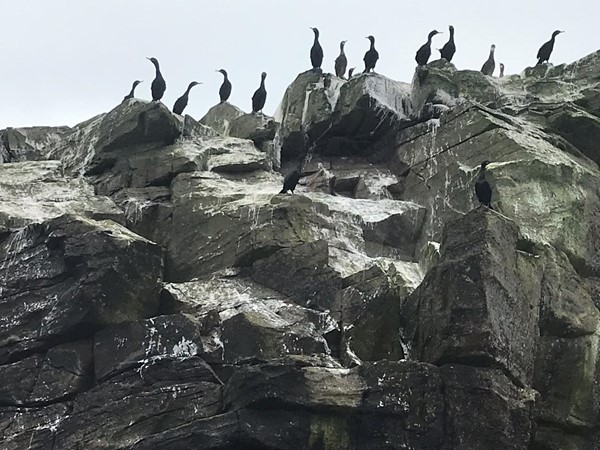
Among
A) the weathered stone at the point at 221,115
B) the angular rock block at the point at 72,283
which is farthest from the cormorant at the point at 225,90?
the angular rock block at the point at 72,283

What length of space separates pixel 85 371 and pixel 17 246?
10.9 feet

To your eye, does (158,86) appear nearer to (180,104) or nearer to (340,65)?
(180,104)

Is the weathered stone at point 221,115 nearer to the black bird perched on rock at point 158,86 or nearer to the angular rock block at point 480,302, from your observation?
the black bird perched on rock at point 158,86

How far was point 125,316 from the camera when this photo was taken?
1606cm

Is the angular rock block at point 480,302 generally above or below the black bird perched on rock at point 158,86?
below

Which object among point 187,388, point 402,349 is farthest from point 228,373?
point 402,349

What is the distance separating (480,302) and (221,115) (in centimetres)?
1528

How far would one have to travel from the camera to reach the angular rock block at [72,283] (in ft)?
52.1

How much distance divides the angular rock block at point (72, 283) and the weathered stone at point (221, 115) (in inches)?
424

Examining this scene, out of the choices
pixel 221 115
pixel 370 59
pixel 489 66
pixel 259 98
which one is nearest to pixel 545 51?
pixel 489 66

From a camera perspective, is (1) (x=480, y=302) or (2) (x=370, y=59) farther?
(2) (x=370, y=59)

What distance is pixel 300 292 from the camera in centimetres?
1733

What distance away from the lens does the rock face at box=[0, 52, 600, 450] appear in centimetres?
1395

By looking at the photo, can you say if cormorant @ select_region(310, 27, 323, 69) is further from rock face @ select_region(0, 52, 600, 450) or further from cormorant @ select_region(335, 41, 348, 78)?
rock face @ select_region(0, 52, 600, 450)
